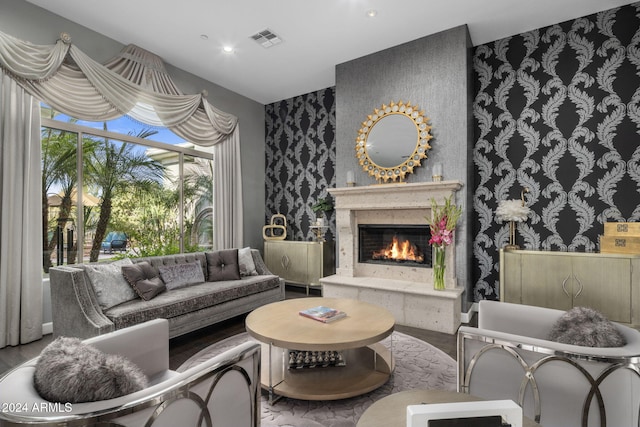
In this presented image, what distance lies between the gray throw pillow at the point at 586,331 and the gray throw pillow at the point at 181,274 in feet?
10.2

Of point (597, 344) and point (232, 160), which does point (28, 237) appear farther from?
point (597, 344)

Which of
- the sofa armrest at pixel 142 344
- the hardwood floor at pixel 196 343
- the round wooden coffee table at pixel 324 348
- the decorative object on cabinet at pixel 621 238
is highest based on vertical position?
the decorative object on cabinet at pixel 621 238

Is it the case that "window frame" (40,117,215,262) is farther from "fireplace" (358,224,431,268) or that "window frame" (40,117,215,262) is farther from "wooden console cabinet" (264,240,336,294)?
"fireplace" (358,224,431,268)

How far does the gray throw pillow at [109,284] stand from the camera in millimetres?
2660

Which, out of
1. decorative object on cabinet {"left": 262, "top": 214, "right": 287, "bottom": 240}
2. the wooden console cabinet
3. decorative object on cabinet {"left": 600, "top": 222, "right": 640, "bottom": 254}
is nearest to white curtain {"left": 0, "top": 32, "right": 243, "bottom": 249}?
decorative object on cabinet {"left": 262, "top": 214, "right": 287, "bottom": 240}

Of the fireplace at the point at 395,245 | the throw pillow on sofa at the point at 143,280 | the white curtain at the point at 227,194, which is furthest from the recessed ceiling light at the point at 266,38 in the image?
the throw pillow on sofa at the point at 143,280

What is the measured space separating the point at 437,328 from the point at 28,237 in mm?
4003

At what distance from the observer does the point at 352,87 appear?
14.1ft

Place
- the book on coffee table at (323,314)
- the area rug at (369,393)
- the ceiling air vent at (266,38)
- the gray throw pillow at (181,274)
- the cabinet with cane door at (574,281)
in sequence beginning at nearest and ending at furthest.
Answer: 1. the area rug at (369,393)
2. the book on coffee table at (323,314)
3. the cabinet with cane door at (574,281)
4. the gray throw pillow at (181,274)
5. the ceiling air vent at (266,38)

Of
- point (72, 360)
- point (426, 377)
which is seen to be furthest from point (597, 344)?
point (72, 360)

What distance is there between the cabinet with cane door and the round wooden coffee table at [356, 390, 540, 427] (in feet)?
8.25

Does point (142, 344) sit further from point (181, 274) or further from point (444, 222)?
point (444, 222)

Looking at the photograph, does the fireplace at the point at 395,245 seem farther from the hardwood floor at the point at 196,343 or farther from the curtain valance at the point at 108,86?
the curtain valance at the point at 108,86

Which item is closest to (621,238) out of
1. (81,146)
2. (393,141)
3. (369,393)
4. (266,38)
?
(393,141)
